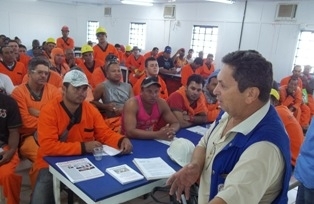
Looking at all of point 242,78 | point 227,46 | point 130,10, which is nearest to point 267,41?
point 227,46

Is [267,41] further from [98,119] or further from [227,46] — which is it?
[98,119]

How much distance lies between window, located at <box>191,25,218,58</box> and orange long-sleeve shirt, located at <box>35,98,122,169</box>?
7982 millimetres

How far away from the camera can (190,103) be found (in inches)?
137

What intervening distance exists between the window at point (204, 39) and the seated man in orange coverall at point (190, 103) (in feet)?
21.9

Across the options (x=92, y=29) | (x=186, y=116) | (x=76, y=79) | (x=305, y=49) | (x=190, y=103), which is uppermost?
(x=92, y=29)

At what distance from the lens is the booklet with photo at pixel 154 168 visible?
1896 millimetres

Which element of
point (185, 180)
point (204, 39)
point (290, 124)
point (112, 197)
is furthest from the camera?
point (204, 39)

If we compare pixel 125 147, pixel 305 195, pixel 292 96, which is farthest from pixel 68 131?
pixel 292 96

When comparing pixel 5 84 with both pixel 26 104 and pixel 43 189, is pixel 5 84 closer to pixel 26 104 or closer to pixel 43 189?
pixel 26 104

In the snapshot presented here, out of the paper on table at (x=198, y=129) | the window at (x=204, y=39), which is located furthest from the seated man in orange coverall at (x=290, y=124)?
the window at (x=204, y=39)

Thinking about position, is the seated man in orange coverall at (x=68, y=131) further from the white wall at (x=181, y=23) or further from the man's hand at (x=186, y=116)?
the white wall at (x=181, y=23)

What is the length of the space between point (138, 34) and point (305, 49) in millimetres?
7302

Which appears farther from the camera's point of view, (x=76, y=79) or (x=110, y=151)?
(x=76, y=79)

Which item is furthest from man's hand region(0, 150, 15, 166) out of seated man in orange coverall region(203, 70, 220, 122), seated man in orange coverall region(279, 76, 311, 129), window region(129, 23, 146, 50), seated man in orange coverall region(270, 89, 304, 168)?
window region(129, 23, 146, 50)
